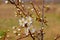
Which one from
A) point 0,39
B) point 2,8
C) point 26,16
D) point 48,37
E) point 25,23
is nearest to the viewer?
point 25,23

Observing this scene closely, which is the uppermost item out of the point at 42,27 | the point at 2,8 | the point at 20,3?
the point at 20,3

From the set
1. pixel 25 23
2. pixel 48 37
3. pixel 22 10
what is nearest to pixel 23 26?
pixel 25 23

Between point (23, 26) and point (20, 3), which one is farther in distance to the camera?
point (20, 3)

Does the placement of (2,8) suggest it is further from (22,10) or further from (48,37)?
(22,10)

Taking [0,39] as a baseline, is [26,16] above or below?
above

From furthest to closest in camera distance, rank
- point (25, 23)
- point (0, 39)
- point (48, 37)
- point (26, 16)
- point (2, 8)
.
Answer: point (2, 8) → point (48, 37) → point (0, 39) → point (26, 16) → point (25, 23)

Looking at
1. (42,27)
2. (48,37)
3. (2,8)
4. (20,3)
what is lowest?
(2,8)

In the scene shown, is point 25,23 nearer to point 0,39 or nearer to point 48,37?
point 0,39

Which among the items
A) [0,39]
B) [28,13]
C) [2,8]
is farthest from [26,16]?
[2,8]

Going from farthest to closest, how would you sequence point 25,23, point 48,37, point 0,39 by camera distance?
point 48,37
point 0,39
point 25,23
